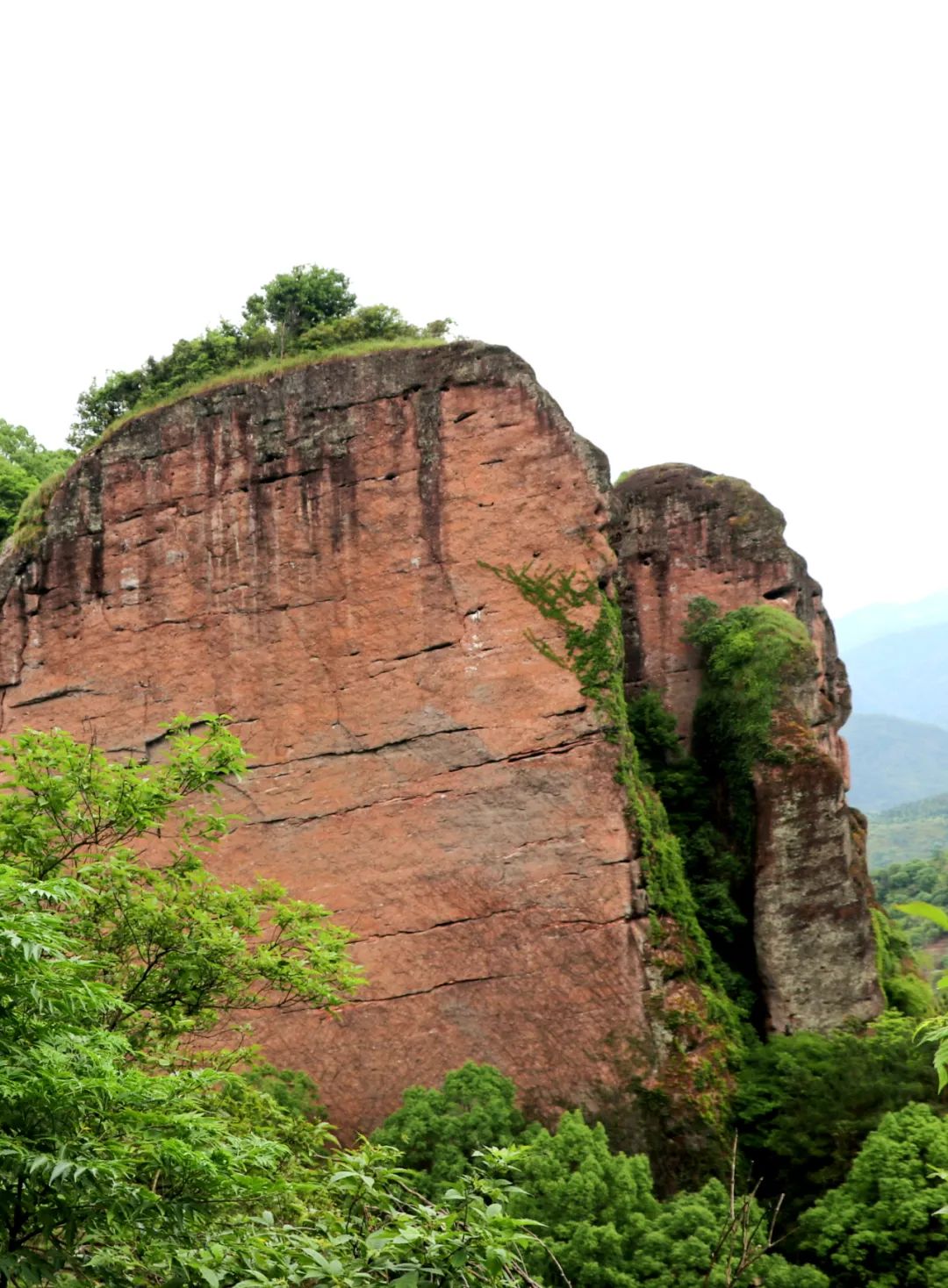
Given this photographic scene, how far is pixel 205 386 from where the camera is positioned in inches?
914

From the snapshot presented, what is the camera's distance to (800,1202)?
16578 millimetres

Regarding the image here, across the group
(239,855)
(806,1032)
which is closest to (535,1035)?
(806,1032)

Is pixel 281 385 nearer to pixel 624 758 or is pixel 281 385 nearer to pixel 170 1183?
pixel 624 758

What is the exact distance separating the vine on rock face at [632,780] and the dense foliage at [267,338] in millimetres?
5577

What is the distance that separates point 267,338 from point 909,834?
107512 millimetres

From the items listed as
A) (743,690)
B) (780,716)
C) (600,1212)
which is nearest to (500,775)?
(743,690)

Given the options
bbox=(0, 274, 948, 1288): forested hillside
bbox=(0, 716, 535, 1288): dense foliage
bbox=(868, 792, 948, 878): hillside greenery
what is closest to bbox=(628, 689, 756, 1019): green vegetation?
bbox=(0, 274, 948, 1288): forested hillside

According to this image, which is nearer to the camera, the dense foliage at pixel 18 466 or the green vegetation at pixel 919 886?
the dense foliage at pixel 18 466

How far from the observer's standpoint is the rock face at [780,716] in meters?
20.5

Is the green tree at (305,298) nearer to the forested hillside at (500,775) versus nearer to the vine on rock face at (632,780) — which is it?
the forested hillside at (500,775)

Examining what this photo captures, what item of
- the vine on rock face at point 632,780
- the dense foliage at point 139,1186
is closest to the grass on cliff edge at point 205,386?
the vine on rock face at point 632,780

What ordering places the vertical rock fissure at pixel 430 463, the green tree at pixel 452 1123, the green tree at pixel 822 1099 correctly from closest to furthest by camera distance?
the green tree at pixel 452 1123, the green tree at pixel 822 1099, the vertical rock fissure at pixel 430 463

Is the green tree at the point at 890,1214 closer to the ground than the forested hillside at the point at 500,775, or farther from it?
closer to the ground

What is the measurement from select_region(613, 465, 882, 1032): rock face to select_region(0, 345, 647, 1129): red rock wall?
294 centimetres
